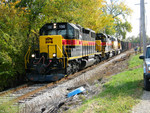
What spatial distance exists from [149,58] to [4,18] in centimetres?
865

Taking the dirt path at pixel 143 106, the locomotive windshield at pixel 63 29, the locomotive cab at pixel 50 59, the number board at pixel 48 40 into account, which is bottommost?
the dirt path at pixel 143 106

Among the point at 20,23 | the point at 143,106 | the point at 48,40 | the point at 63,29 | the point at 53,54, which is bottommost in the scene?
the point at 143,106

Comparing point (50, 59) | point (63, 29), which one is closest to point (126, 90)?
point (50, 59)

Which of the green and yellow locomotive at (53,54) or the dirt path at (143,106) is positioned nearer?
the dirt path at (143,106)

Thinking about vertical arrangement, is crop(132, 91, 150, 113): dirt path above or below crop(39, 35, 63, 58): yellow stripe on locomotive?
below

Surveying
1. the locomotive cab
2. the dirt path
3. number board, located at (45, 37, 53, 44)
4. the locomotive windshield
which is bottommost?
the dirt path

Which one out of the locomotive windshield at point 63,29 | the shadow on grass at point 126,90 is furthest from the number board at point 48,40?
the shadow on grass at point 126,90

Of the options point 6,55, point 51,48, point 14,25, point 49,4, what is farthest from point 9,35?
point 49,4

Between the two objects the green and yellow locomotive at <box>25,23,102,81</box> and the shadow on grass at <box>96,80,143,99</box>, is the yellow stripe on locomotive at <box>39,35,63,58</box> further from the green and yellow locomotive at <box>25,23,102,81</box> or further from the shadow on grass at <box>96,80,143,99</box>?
the shadow on grass at <box>96,80,143,99</box>

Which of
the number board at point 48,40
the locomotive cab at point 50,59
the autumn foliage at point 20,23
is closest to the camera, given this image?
the autumn foliage at point 20,23

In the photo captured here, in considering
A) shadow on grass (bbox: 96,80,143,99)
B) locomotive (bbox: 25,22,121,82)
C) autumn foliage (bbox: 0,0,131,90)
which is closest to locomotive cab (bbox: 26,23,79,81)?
locomotive (bbox: 25,22,121,82)

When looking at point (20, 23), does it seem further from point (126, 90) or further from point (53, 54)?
point (126, 90)

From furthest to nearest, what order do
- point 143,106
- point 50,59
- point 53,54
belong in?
1. point 50,59
2. point 53,54
3. point 143,106

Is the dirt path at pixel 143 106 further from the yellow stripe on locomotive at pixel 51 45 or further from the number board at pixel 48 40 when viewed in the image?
the number board at pixel 48 40
